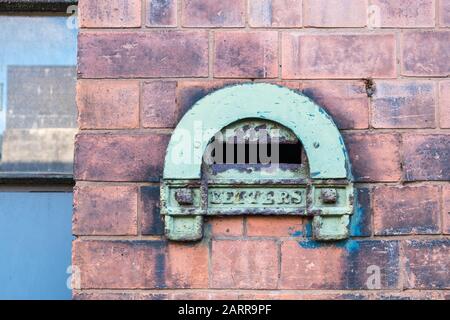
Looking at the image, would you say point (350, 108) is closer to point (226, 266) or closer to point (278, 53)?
point (278, 53)

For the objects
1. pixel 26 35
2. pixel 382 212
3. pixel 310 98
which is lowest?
pixel 382 212

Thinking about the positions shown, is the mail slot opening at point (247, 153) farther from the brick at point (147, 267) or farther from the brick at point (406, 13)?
the brick at point (406, 13)

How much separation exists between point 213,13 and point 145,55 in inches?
7.1

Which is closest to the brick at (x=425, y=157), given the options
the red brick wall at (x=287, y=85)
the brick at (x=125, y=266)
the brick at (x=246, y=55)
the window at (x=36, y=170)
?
the red brick wall at (x=287, y=85)

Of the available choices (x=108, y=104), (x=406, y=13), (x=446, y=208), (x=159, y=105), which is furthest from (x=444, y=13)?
(x=108, y=104)

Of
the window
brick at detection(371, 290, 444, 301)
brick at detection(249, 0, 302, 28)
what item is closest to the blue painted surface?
the window

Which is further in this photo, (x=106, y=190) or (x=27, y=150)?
(x=27, y=150)

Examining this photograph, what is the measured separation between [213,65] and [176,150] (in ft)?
0.70

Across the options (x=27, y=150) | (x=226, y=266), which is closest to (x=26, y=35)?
(x=27, y=150)

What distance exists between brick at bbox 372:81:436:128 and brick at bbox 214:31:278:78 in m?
0.24

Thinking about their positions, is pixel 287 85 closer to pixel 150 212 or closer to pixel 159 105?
pixel 159 105

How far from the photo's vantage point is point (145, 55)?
1.44 m

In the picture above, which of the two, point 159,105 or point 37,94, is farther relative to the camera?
point 37,94
